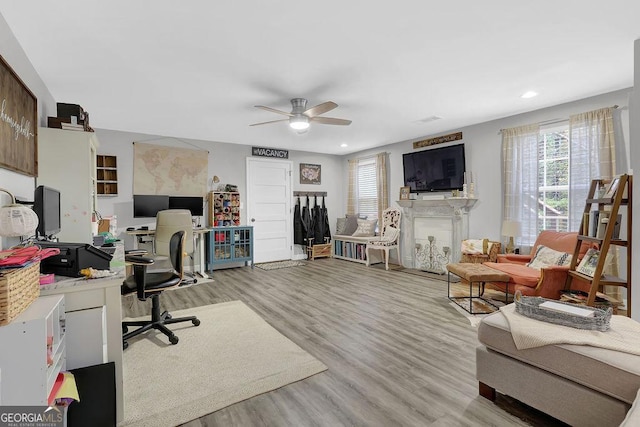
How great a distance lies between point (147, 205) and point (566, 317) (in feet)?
17.9

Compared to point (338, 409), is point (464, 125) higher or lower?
higher

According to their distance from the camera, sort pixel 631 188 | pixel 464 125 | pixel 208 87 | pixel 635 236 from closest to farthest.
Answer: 1. pixel 635 236
2. pixel 631 188
3. pixel 208 87
4. pixel 464 125

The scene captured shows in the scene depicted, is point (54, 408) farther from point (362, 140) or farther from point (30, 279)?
point (362, 140)

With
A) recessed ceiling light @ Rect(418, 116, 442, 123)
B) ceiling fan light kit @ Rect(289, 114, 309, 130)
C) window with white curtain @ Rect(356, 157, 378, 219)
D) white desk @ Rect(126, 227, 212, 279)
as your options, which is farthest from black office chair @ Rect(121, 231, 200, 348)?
window with white curtain @ Rect(356, 157, 378, 219)

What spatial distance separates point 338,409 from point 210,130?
4.50 m

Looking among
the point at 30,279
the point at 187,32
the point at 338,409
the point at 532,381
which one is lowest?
the point at 338,409

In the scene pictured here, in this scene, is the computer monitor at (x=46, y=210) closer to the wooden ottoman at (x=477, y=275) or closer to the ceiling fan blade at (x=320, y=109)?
the ceiling fan blade at (x=320, y=109)

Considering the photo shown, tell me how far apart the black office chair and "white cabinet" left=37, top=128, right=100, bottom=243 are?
0.58 meters

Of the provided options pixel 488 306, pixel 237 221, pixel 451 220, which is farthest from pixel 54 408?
pixel 451 220

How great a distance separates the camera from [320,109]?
130 inches

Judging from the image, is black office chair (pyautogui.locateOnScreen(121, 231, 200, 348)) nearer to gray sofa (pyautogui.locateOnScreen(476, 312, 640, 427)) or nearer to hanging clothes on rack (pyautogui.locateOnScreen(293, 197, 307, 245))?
gray sofa (pyautogui.locateOnScreen(476, 312, 640, 427))

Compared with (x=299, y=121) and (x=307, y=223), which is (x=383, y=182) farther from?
(x=299, y=121)

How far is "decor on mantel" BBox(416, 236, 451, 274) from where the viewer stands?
5262mm

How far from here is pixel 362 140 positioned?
5.90m
